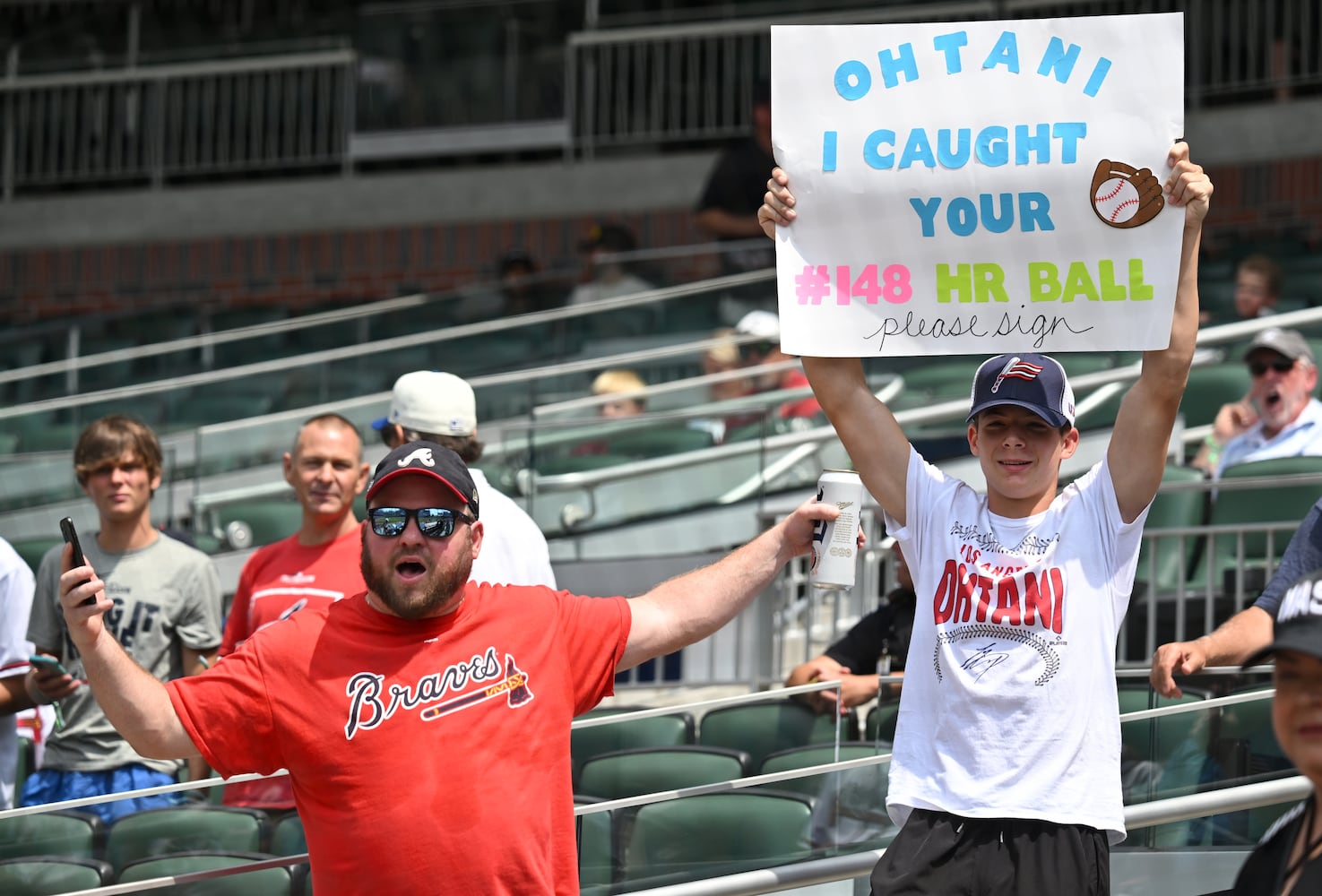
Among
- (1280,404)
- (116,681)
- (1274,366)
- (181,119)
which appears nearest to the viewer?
(116,681)

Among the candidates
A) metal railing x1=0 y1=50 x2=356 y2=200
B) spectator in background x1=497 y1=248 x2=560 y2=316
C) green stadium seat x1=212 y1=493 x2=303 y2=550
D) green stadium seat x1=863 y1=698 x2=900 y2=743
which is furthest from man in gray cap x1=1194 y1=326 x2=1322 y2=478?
metal railing x1=0 y1=50 x2=356 y2=200

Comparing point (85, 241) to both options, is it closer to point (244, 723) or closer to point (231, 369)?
point (231, 369)

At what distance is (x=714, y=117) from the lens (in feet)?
42.2

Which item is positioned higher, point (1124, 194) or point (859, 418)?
point (1124, 194)

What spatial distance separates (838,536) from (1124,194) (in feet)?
2.98

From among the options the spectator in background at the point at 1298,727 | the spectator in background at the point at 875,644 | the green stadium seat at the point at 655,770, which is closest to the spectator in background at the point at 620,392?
the spectator in background at the point at 875,644

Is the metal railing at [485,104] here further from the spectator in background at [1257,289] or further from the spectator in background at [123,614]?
the spectator in background at [123,614]

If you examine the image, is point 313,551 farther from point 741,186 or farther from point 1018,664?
point 741,186

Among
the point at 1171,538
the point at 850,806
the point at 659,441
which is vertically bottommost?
the point at 850,806

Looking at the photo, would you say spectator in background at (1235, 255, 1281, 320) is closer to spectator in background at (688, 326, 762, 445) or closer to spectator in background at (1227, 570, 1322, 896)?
spectator in background at (688, 326, 762, 445)

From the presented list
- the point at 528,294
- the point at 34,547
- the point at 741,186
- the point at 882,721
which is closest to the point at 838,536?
the point at 882,721

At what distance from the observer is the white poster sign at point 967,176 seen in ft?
11.5

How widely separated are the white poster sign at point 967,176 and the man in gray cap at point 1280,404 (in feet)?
10.1

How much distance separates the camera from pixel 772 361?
7.72 m
